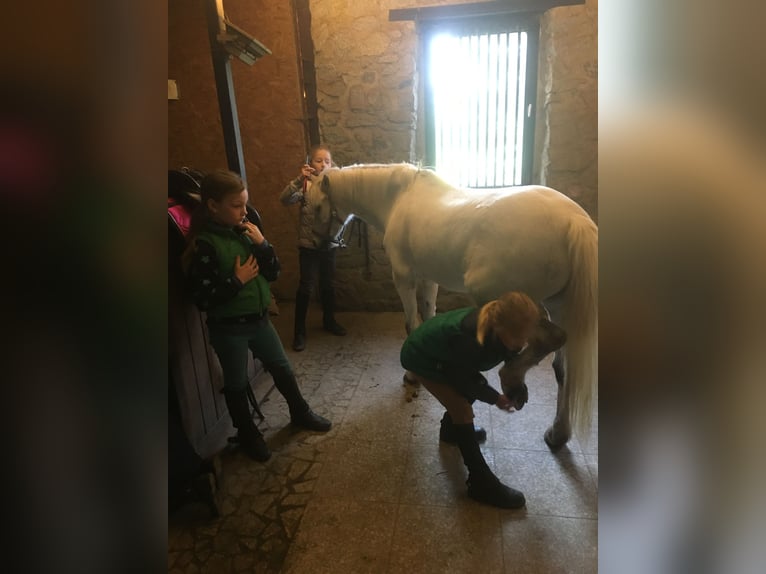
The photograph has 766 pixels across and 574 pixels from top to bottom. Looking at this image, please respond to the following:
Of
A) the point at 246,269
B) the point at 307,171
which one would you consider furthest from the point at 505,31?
the point at 246,269

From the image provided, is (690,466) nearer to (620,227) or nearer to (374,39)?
(620,227)

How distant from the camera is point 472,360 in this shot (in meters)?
1.25

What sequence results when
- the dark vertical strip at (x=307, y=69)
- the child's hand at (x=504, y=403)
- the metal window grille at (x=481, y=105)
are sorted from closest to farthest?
the child's hand at (x=504, y=403), the metal window grille at (x=481, y=105), the dark vertical strip at (x=307, y=69)

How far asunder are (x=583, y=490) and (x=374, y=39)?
262cm

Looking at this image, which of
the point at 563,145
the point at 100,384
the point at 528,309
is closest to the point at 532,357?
the point at 528,309

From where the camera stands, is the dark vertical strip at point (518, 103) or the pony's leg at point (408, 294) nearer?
the pony's leg at point (408, 294)

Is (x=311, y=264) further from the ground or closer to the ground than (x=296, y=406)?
further from the ground

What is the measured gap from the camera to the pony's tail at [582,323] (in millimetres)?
1243

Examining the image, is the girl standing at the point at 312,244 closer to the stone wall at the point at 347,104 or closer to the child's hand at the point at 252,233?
the stone wall at the point at 347,104

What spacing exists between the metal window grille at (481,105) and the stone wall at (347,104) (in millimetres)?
123

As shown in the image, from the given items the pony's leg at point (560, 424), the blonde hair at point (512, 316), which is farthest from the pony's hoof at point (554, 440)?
the blonde hair at point (512, 316)

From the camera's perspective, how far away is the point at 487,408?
5.96ft

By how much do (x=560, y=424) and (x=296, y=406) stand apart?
983 millimetres

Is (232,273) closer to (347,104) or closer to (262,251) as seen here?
(262,251)
